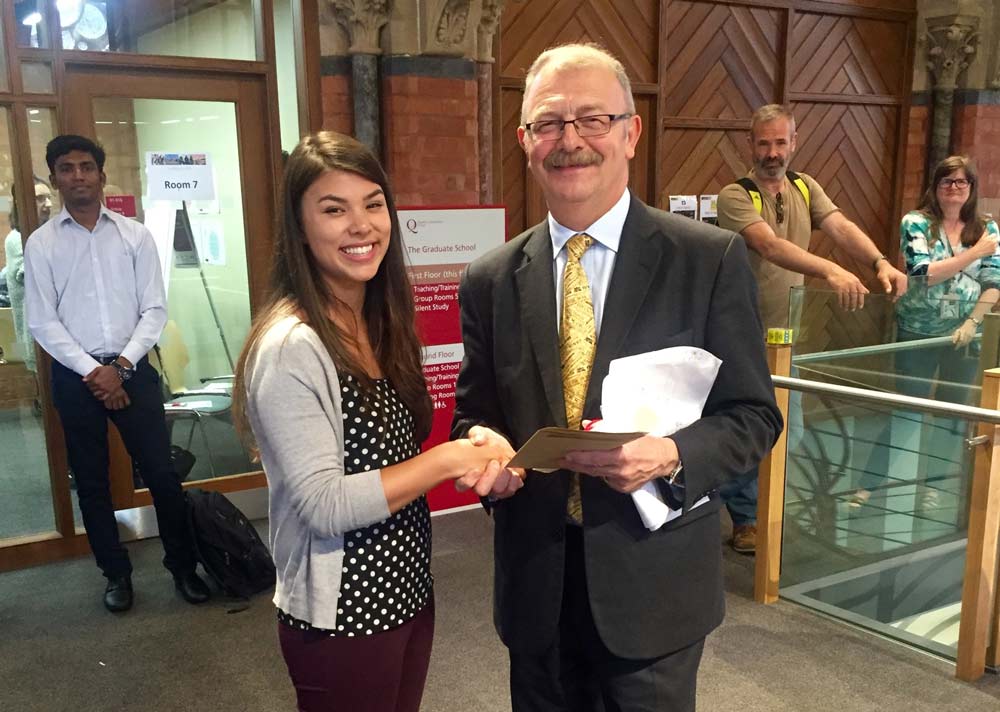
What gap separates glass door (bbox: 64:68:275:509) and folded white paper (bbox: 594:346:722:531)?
3.30 m

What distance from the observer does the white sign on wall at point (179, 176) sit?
4.10 m

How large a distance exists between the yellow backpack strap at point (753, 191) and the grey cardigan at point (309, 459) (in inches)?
102

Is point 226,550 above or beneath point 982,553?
beneath

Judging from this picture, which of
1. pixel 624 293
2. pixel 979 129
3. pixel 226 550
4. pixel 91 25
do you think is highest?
pixel 91 25

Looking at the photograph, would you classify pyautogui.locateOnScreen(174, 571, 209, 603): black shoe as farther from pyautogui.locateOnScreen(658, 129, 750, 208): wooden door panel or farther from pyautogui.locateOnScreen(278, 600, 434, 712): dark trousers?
pyautogui.locateOnScreen(658, 129, 750, 208): wooden door panel

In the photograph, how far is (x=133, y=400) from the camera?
3.52 m

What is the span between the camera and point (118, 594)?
11.5 feet

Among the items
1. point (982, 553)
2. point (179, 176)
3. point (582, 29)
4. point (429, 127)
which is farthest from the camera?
point (582, 29)

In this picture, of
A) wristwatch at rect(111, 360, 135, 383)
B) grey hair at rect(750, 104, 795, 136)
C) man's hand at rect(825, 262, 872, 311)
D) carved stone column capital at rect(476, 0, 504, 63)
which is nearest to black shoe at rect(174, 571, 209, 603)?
wristwatch at rect(111, 360, 135, 383)

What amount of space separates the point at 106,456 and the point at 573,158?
2895 mm

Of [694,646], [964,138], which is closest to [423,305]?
[694,646]

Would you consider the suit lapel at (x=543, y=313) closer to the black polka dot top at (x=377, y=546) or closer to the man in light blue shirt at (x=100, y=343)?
the black polka dot top at (x=377, y=546)

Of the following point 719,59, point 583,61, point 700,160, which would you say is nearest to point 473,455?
point 583,61

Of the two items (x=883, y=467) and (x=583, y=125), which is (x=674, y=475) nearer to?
(x=583, y=125)
